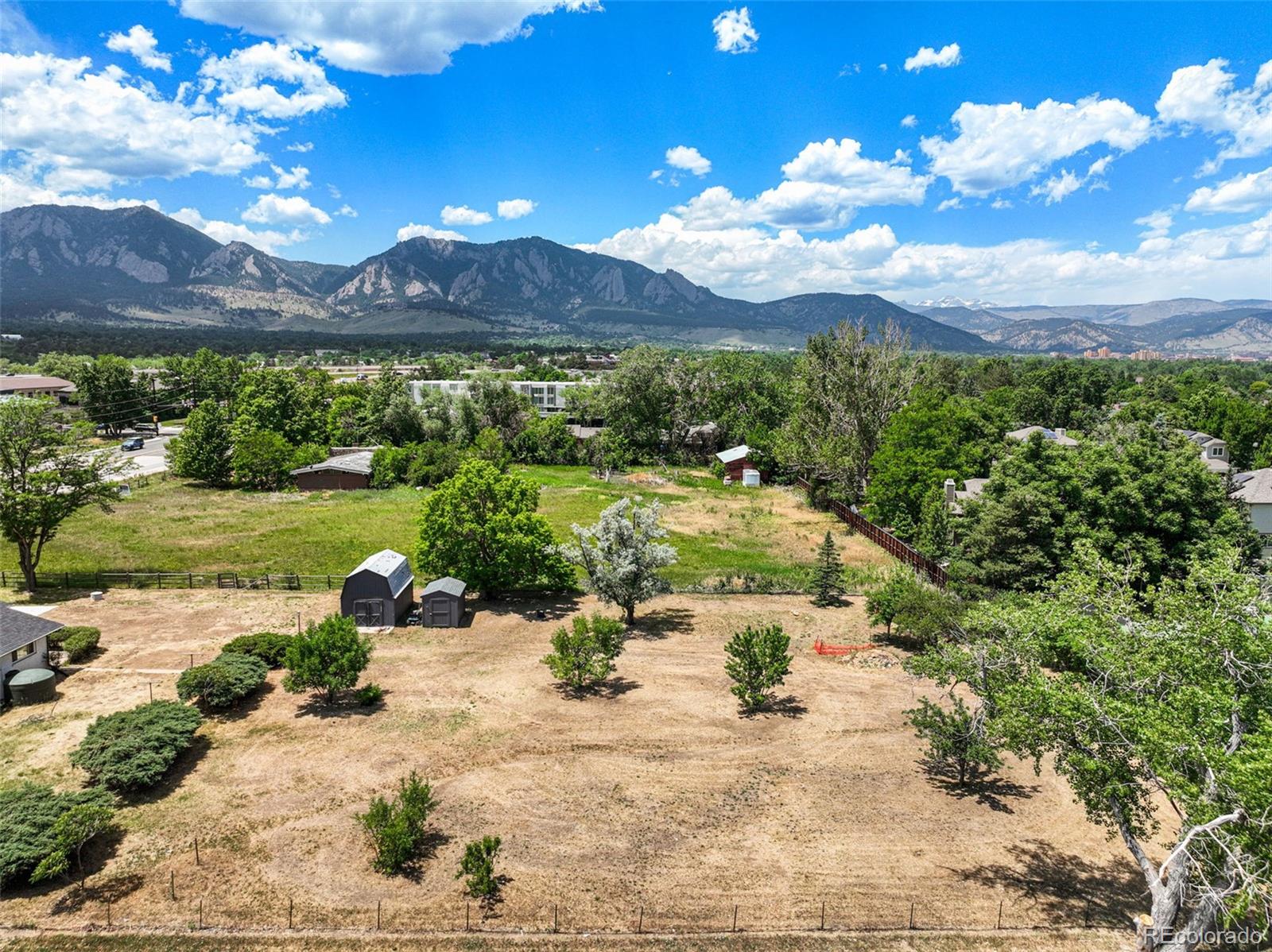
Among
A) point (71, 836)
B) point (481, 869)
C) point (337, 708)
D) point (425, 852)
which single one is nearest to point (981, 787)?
point (481, 869)

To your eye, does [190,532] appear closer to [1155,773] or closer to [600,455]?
[600,455]

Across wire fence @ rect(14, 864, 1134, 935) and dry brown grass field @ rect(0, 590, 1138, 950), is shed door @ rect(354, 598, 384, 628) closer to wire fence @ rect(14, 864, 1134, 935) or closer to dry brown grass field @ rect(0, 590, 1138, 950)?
dry brown grass field @ rect(0, 590, 1138, 950)

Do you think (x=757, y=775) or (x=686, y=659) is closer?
(x=757, y=775)

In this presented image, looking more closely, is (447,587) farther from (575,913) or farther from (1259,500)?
(1259,500)

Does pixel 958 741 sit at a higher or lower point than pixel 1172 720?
lower

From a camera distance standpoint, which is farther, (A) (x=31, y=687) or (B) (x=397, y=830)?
(A) (x=31, y=687)

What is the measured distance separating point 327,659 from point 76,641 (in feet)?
36.9

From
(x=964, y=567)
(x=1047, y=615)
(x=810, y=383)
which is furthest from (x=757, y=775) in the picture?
(x=810, y=383)

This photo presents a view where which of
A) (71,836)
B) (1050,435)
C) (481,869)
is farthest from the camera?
(1050,435)

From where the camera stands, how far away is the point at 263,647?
25.3m

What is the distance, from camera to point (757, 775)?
63.1ft

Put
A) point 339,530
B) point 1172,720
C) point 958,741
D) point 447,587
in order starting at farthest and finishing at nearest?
point 339,530 → point 447,587 → point 958,741 → point 1172,720

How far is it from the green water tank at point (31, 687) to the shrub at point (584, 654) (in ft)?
54.3

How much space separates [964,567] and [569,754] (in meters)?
21.1
